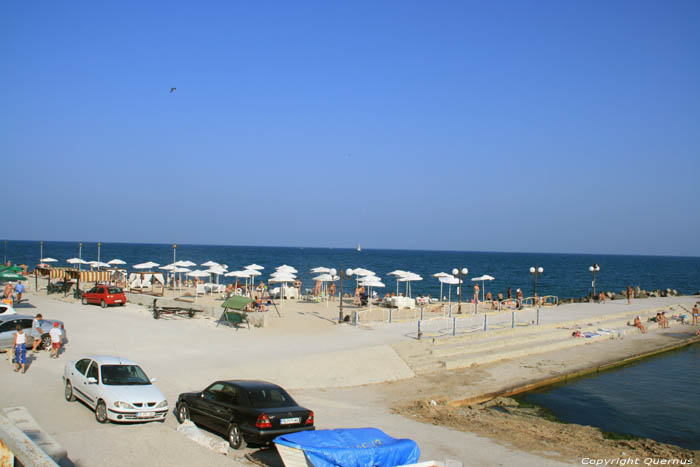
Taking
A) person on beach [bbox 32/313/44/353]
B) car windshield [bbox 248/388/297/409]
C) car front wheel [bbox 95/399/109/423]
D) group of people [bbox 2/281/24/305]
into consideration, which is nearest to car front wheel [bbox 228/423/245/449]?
car windshield [bbox 248/388/297/409]

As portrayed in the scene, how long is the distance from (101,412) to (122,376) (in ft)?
4.05

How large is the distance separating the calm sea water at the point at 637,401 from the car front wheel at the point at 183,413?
1189cm

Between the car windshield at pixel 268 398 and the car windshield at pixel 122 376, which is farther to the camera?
the car windshield at pixel 122 376

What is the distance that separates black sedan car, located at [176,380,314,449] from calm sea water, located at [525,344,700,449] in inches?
413

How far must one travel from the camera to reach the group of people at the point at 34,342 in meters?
15.9

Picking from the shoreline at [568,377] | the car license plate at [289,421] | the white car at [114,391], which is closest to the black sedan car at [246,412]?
the car license plate at [289,421]

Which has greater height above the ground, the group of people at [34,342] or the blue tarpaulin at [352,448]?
the blue tarpaulin at [352,448]

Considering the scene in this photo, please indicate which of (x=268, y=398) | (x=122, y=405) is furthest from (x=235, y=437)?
(x=122, y=405)

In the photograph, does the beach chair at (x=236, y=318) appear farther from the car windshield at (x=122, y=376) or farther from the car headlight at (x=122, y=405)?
the car headlight at (x=122, y=405)

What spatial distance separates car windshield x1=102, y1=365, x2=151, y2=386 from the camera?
12.3 metres

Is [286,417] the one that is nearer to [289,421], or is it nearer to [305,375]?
[289,421]

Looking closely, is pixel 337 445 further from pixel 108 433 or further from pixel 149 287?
pixel 149 287

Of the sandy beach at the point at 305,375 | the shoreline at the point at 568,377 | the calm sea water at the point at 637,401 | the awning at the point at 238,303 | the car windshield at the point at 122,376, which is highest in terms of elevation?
the awning at the point at 238,303

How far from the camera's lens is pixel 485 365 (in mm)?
22484
